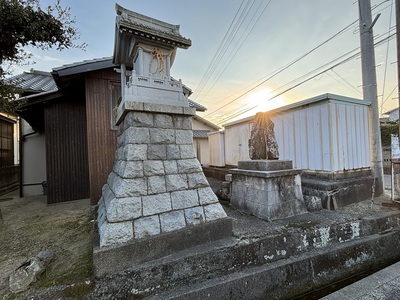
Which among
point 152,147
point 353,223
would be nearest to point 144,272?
point 152,147

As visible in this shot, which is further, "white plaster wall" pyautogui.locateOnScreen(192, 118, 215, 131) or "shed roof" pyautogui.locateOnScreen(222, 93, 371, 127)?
"white plaster wall" pyautogui.locateOnScreen(192, 118, 215, 131)

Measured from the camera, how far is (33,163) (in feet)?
26.7

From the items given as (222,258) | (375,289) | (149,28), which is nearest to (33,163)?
(149,28)

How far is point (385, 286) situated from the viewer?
2492mm

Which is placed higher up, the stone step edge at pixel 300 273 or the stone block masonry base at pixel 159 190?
the stone block masonry base at pixel 159 190

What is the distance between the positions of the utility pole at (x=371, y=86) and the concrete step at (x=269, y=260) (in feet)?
5.43

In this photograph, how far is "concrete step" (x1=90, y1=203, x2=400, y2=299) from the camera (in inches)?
92.4

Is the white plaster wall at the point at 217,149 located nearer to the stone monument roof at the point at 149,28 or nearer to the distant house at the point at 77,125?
the distant house at the point at 77,125

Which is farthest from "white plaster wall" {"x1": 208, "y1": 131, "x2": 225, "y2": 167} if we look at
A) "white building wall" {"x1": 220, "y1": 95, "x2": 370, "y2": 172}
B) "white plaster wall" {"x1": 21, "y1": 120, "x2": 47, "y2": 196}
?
"white plaster wall" {"x1": 21, "y1": 120, "x2": 47, "y2": 196}

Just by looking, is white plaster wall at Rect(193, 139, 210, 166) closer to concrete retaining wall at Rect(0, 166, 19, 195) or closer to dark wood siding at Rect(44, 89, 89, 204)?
dark wood siding at Rect(44, 89, 89, 204)

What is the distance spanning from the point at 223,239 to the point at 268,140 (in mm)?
2475

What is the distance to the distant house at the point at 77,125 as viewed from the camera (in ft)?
18.7

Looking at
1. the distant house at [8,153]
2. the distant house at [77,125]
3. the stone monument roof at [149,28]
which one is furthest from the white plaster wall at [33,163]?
the stone monument roof at [149,28]

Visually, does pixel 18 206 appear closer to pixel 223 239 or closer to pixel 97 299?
pixel 97 299
